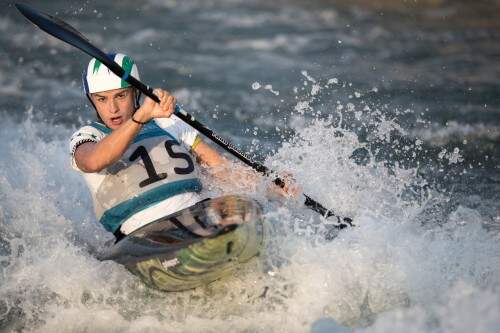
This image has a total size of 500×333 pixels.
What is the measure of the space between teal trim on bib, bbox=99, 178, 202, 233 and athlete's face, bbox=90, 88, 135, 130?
491mm

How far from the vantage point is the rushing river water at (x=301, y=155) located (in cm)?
496

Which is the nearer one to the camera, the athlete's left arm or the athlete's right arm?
the athlete's right arm

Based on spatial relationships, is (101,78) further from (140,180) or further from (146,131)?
(140,180)

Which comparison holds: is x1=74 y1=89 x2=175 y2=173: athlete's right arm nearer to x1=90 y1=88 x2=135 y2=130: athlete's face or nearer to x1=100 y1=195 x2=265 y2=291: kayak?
x1=90 y1=88 x2=135 y2=130: athlete's face

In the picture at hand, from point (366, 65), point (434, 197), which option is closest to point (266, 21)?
point (366, 65)

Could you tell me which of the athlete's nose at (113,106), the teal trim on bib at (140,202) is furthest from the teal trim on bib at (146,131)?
the teal trim on bib at (140,202)

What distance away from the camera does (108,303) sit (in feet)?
16.9

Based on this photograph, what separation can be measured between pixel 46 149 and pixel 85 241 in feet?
6.86

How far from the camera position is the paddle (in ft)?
15.4

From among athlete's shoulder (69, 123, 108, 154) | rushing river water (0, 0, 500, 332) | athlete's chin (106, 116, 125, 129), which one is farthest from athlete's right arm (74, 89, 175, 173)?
rushing river water (0, 0, 500, 332)

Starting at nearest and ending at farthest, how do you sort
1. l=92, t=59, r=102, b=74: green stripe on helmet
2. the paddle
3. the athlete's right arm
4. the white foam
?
the athlete's right arm → the paddle → the white foam → l=92, t=59, r=102, b=74: green stripe on helmet

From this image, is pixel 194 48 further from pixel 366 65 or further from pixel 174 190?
pixel 174 190

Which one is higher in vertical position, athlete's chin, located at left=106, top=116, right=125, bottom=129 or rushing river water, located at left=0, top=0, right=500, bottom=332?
athlete's chin, located at left=106, top=116, right=125, bottom=129

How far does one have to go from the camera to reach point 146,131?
5.17 metres
